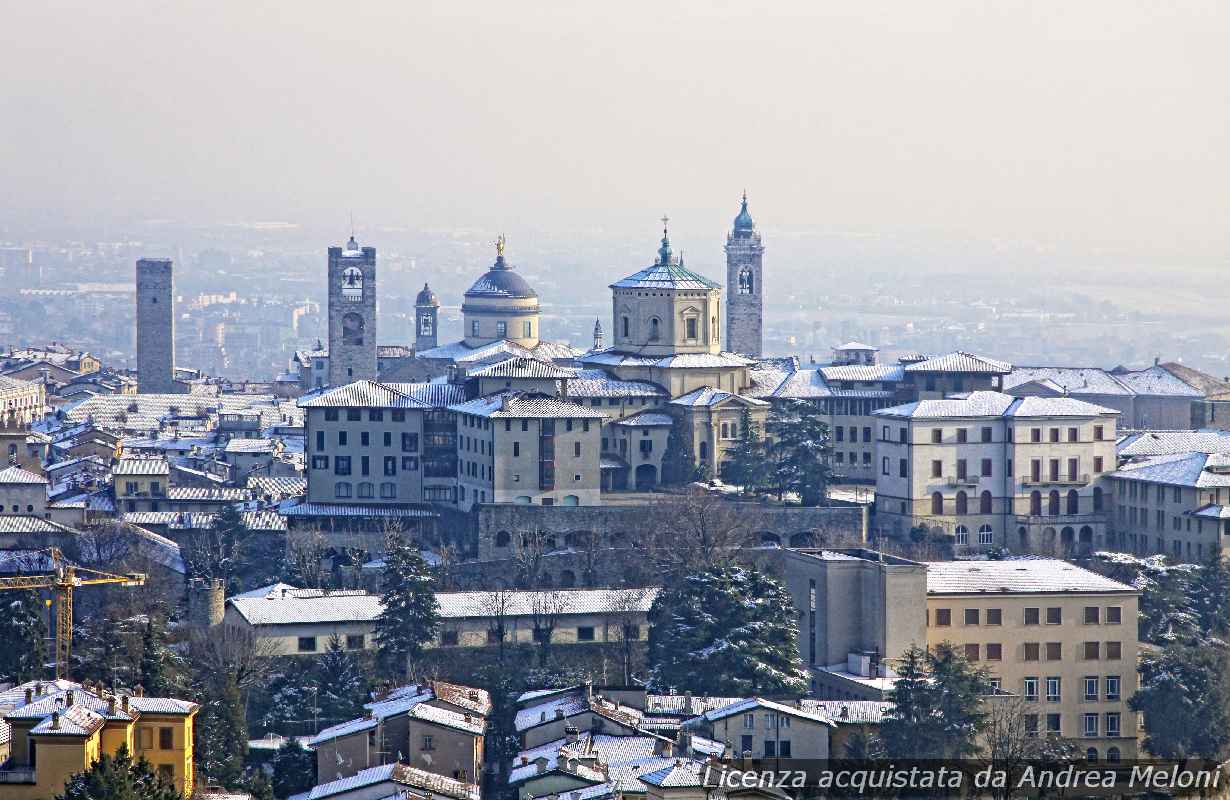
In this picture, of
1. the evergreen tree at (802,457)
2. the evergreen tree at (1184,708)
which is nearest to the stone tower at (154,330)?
the evergreen tree at (802,457)

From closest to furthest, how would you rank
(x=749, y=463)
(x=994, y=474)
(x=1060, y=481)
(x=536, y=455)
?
1. (x=536, y=455)
2. (x=749, y=463)
3. (x=994, y=474)
4. (x=1060, y=481)

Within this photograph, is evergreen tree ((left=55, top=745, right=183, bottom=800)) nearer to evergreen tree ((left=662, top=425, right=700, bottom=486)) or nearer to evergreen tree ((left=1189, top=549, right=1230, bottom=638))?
evergreen tree ((left=1189, top=549, right=1230, bottom=638))

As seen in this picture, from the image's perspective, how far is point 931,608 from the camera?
6397 centimetres

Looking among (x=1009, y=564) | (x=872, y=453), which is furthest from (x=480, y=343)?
(x=1009, y=564)

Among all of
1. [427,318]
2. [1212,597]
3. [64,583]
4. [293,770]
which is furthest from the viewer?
[427,318]

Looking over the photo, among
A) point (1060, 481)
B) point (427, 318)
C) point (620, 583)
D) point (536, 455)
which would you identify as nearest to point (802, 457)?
point (536, 455)

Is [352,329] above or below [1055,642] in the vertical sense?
above

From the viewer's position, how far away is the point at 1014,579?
2571 inches

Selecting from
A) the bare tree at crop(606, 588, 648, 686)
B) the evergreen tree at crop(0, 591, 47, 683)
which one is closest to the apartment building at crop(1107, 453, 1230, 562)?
the bare tree at crop(606, 588, 648, 686)

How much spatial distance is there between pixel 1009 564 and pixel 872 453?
18.0 meters

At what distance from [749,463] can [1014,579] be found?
1394 cm

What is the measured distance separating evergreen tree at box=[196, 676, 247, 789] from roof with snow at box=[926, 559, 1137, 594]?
16639 millimetres

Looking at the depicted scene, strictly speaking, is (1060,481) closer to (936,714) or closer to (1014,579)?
(1014,579)

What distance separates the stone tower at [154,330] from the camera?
13712 centimetres
